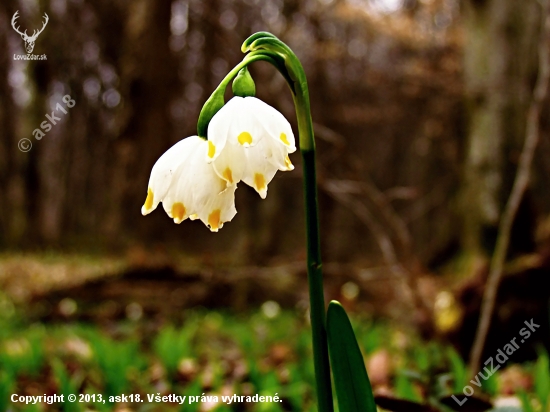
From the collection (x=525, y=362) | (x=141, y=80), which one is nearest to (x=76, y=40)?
(x=141, y=80)

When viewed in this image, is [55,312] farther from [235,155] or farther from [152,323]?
[235,155]

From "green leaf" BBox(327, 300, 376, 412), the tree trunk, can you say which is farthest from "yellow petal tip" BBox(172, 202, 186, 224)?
the tree trunk

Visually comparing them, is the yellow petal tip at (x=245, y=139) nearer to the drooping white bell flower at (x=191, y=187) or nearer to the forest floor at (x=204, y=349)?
the drooping white bell flower at (x=191, y=187)

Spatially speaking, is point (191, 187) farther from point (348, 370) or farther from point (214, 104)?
point (348, 370)

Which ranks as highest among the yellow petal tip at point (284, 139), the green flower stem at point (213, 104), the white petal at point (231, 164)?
the green flower stem at point (213, 104)

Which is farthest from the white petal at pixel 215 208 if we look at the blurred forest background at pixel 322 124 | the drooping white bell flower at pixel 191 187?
the blurred forest background at pixel 322 124

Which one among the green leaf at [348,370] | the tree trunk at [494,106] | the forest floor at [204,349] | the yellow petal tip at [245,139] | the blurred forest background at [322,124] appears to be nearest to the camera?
the yellow petal tip at [245,139]

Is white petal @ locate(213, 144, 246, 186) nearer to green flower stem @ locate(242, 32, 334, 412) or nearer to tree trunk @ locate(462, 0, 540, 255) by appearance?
green flower stem @ locate(242, 32, 334, 412)
